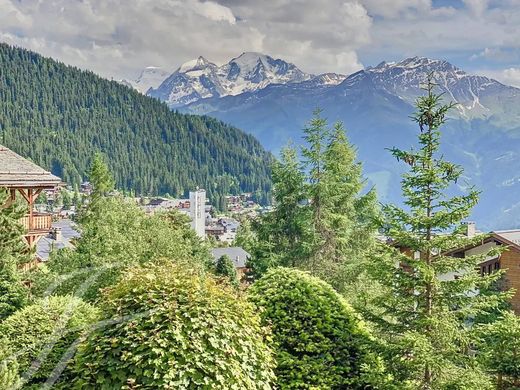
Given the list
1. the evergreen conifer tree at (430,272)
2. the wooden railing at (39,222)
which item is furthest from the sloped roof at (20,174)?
the evergreen conifer tree at (430,272)

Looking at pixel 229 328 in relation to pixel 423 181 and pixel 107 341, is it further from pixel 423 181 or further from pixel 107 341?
pixel 423 181

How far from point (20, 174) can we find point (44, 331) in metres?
13.9

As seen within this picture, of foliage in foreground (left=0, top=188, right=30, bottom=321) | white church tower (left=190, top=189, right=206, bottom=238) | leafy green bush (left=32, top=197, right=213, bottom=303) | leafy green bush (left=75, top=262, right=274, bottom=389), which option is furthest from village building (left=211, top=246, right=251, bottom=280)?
leafy green bush (left=75, top=262, right=274, bottom=389)

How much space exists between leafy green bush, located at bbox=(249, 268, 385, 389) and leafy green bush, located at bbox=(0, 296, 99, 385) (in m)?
2.82

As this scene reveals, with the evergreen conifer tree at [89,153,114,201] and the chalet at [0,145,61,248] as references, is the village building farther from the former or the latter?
the chalet at [0,145,61,248]

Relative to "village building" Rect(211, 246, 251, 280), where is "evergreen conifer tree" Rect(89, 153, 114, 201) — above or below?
above

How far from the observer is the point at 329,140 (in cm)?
3145

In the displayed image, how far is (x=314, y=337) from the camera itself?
31.2 feet

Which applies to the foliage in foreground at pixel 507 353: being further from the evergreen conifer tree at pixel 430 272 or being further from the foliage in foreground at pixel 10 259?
the foliage in foreground at pixel 10 259

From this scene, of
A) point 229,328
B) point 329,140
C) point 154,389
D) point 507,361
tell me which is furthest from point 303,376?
point 329,140

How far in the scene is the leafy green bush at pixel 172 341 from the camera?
6.72 m

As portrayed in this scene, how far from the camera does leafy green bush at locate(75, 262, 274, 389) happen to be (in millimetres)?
6723

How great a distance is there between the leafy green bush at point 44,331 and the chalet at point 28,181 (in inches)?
468

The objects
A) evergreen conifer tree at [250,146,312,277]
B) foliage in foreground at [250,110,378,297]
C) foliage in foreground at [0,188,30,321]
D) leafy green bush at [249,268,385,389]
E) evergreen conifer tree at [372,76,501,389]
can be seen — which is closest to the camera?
leafy green bush at [249,268,385,389]
